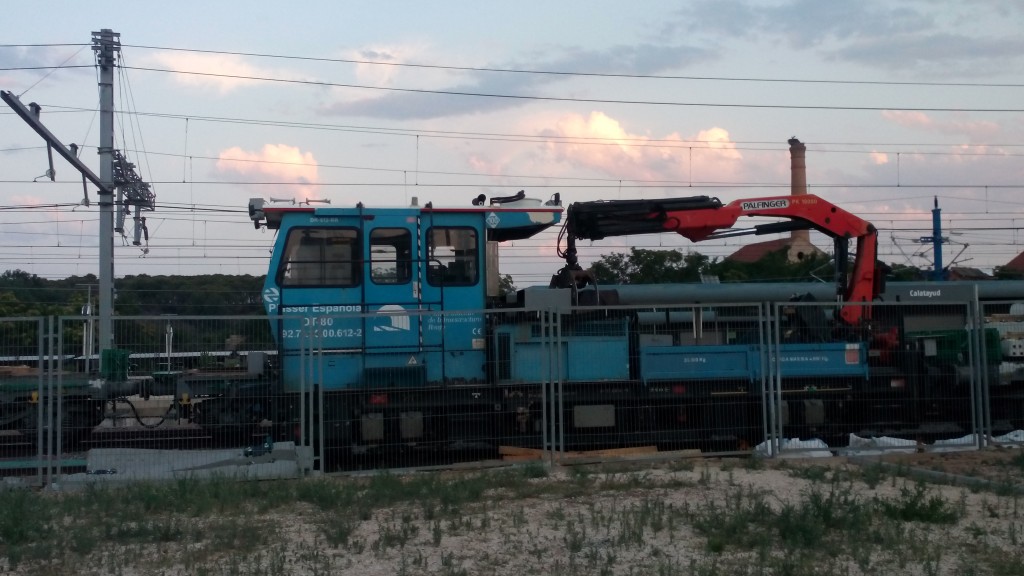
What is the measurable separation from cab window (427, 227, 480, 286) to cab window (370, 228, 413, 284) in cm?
30

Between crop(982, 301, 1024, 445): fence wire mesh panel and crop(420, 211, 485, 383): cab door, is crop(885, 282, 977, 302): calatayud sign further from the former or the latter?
crop(420, 211, 485, 383): cab door

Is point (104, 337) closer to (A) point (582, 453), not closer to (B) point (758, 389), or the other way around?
(A) point (582, 453)

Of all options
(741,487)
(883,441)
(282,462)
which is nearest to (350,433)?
(282,462)

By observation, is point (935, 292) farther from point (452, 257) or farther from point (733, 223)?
point (452, 257)

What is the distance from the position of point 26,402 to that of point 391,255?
16.0ft

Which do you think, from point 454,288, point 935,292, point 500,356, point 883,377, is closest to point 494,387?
point 500,356

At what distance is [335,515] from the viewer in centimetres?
969

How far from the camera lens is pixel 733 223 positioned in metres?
14.7

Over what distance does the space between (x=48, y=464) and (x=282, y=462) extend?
8.96 feet

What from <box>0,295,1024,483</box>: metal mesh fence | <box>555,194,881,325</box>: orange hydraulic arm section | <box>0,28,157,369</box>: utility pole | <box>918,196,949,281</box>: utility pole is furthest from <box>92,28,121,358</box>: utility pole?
<box>918,196,949,281</box>: utility pole

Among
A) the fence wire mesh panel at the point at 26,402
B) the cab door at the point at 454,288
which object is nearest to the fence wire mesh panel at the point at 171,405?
the fence wire mesh panel at the point at 26,402

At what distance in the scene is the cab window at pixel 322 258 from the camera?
44.2 ft

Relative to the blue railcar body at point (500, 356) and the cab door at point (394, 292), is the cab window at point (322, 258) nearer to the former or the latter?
the blue railcar body at point (500, 356)

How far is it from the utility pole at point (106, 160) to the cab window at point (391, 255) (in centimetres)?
1390
